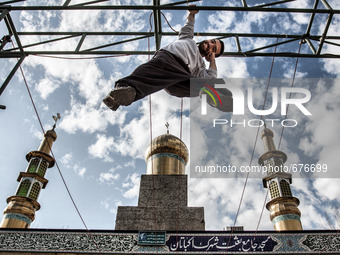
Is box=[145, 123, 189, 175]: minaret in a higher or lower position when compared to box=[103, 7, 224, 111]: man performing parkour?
higher

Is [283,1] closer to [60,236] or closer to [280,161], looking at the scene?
[60,236]

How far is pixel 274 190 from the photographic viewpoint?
46.3ft

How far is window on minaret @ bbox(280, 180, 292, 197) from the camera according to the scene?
1362cm

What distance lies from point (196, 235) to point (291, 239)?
6.96ft

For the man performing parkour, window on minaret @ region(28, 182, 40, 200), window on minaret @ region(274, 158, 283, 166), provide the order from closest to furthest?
the man performing parkour
window on minaret @ region(28, 182, 40, 200)
window on minaret @ region(274, 158, 283, 166)

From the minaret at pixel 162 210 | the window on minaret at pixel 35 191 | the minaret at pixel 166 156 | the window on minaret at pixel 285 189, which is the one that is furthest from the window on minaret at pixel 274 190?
the window on minaret at pixel 35 191

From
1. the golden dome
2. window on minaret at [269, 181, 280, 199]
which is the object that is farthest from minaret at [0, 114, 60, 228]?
window on minaret at [269, 181, 280, 199]

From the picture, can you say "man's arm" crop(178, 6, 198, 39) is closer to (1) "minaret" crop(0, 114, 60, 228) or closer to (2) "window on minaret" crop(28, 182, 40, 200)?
(1) "minaret" crop(0, 114, 60, 228)

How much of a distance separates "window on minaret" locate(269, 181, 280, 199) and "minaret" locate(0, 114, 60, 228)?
9.76 m

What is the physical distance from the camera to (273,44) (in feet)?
16.0

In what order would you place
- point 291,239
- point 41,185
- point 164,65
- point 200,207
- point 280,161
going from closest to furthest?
point 164,65 < point 291,239 < point 200,207 < point 41,185 < point 280,161

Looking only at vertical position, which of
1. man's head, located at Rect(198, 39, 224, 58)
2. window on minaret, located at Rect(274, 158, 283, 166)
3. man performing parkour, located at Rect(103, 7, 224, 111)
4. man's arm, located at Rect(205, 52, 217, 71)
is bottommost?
man performing parkour, located at Rect(103, 7, 224, 111)

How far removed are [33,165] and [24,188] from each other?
1355mm

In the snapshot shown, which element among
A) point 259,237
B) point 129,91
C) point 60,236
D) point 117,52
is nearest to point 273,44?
point 117,52
